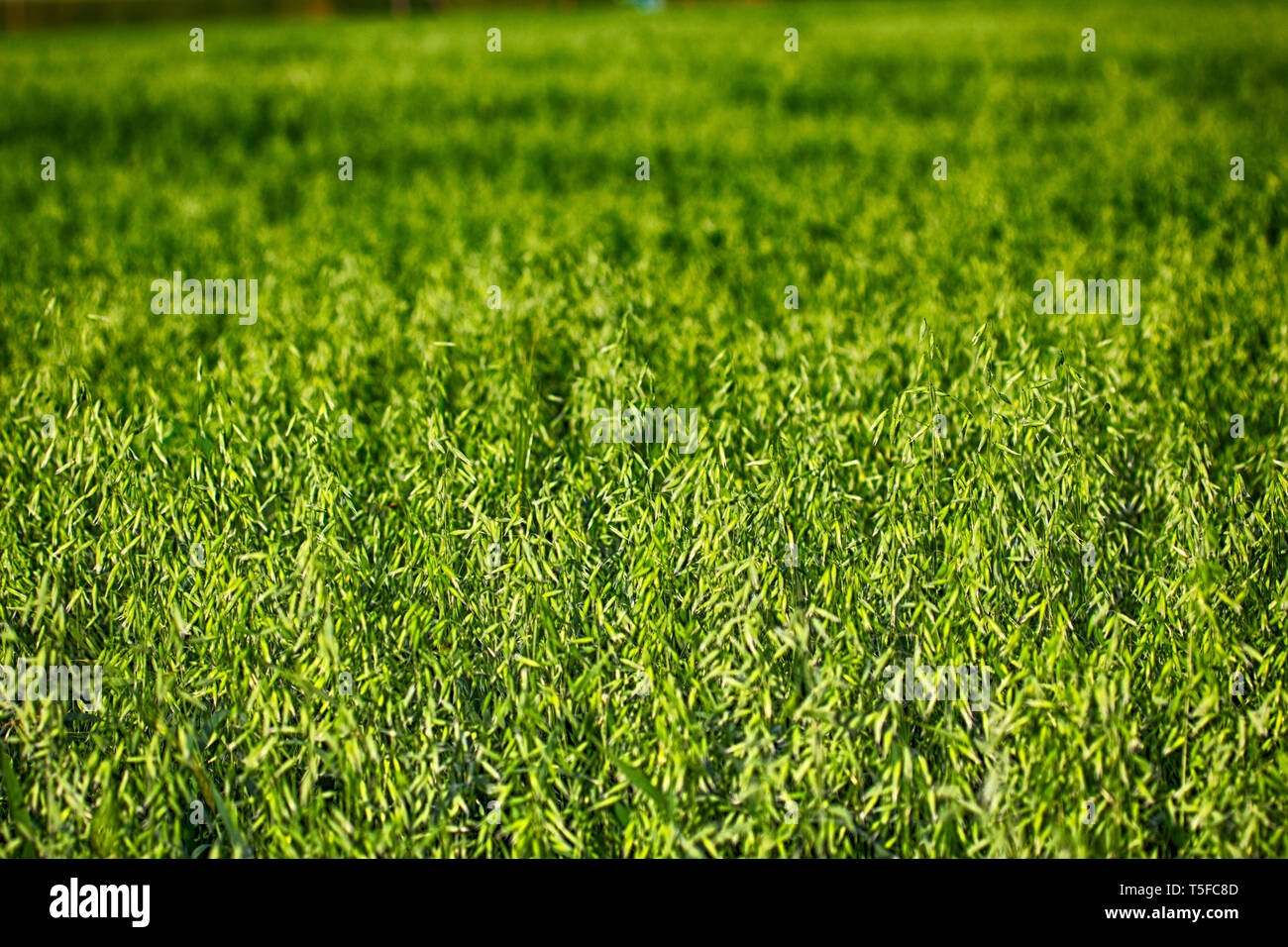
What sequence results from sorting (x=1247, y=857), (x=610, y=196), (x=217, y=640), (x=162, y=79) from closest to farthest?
(x=1247, y=857) < (x=217, y=640) < (x=610, y=196) < (x=162, y=79)

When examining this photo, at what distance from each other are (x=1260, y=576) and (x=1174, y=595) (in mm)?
495

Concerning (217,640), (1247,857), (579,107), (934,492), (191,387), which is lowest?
(1247,857)

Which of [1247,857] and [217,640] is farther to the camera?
[217,640]

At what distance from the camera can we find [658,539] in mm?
3701

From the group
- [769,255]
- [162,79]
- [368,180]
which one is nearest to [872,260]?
[769,255]

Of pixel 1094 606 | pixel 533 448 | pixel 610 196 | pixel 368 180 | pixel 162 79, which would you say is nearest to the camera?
pixel 1094 606

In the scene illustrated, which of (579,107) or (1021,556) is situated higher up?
(579,107)

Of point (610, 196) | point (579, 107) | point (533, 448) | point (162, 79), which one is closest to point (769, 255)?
point (610, 196)

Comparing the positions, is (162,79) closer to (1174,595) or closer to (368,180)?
(368,180)

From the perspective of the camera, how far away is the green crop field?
319cm

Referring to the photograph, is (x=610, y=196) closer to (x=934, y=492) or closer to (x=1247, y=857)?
(x=934, y=492)

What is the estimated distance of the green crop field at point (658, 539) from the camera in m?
3.19

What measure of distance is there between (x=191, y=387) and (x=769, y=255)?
4448 millimetres

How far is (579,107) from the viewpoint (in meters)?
12.5
